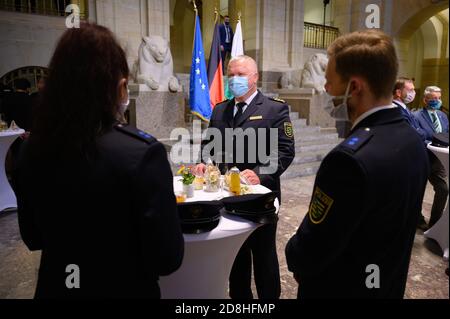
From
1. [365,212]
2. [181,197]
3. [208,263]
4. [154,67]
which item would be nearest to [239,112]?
[181,197]

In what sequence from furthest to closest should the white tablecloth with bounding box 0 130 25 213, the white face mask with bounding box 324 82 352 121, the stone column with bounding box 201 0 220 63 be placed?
the stone column with bounding box 201 0 220 63 → the white tablecloth with bounding box 0 130 25 213 → the white face mask with bounding box 324 82 352 121

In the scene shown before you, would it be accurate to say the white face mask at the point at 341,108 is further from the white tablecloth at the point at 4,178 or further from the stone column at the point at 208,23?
the stone column at the point at 208,23

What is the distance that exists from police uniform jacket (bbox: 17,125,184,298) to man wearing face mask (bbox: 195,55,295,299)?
1.11m

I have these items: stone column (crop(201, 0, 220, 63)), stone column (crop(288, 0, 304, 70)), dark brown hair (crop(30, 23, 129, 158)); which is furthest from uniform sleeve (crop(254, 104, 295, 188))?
stone column (crop(201, 0, 220, 63))

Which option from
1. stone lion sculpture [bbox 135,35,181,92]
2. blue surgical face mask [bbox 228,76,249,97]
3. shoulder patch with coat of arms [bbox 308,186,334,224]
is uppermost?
stone lion sculpture [bbox 135,35,181,92]

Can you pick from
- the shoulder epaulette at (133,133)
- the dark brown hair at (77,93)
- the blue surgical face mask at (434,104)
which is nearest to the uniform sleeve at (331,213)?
the shoulder epaulette at (133,133)

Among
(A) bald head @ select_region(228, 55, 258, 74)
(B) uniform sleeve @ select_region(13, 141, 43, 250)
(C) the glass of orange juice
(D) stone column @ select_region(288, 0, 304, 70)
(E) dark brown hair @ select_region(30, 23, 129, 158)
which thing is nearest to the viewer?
(E) dark brown hair @ select_region(30, 23, 129, 158)

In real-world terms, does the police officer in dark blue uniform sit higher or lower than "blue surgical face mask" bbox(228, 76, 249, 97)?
lower

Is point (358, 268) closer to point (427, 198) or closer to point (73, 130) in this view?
point (73, 130)

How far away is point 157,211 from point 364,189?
0.64 metres

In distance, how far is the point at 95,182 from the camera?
1.01 meters

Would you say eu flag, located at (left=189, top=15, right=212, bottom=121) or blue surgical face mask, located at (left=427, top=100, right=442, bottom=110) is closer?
blue surgical face mask, located at (left=427, top=100, right=442, bottom=110)

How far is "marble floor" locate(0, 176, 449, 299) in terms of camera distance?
265 centimetres

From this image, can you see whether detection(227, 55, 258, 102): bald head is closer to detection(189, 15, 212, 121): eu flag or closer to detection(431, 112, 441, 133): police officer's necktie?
detection(431, 112, 441, 133): police officer's necktie
